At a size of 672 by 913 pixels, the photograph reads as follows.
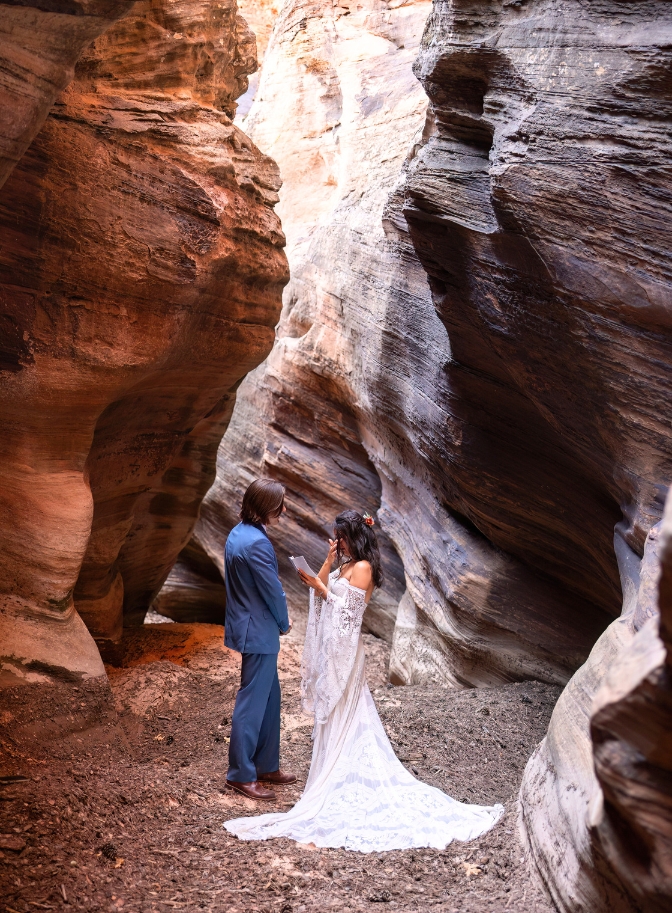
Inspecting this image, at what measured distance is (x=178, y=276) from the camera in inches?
240

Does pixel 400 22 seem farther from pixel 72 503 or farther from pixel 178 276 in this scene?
pixel 72 503

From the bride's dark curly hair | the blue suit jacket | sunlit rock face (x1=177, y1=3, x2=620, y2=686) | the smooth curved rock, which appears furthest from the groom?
sunlit rock face (x1=177, y1=3, x2=620, y2=686)

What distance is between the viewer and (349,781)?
4930 millimetres

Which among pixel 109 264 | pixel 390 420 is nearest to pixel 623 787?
pixel 109 264

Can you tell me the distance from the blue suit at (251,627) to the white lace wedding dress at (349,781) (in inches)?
10.5

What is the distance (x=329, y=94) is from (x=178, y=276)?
24.6 feet

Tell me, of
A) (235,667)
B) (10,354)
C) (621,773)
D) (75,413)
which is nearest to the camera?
(621,773)

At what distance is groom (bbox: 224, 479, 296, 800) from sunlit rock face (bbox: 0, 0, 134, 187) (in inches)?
102

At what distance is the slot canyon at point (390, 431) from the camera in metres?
4.03

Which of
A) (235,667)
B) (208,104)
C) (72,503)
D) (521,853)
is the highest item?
(208,104)

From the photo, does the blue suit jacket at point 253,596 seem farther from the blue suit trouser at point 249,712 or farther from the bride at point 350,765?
the bride at point 350,765

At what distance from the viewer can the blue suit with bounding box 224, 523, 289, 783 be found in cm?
529

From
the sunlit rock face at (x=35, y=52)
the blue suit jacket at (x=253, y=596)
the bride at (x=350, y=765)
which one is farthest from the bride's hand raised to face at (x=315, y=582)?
the sunlit rock face at (x=35, y=52)

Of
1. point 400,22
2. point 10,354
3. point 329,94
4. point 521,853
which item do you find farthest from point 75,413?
point 400,22
